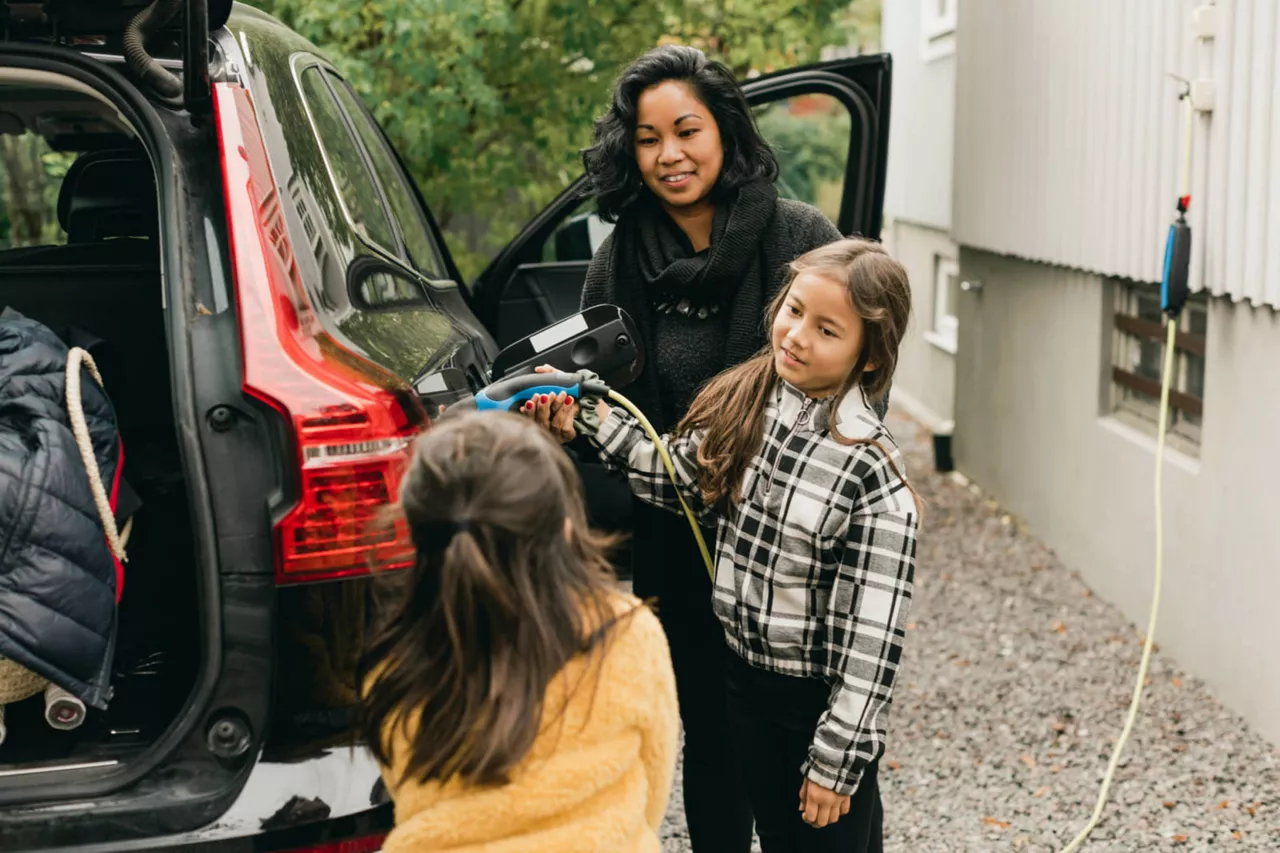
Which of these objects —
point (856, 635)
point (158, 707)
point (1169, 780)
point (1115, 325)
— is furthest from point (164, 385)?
point (1115, 325)

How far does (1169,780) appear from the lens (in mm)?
4254

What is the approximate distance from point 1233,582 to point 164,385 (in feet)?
10.9

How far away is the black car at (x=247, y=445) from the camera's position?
2.26 meters

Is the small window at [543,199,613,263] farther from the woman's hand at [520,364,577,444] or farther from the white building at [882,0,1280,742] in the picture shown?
the white building at [882,0,1280,742]

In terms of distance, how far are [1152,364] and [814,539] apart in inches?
155

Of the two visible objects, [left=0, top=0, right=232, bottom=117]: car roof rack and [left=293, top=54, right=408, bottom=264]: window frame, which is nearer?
[left=0, top=0, right=232, bottom=117]: car roof rack

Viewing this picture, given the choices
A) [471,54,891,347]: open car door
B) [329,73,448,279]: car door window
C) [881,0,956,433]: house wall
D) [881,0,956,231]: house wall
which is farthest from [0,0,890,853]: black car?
[881,0,956,433]: house wall

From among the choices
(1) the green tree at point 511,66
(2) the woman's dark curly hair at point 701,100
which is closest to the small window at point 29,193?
(1) the green tree at point 511,66

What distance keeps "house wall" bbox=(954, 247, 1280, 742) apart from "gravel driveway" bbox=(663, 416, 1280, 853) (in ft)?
0.56

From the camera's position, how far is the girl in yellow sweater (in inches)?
70.4

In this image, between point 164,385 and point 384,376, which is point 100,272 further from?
point 384,376

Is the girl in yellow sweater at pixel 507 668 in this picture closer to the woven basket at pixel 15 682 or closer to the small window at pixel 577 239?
the woven basket at pixel 15 682

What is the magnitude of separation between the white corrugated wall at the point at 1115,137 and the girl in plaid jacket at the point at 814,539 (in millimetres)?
2352

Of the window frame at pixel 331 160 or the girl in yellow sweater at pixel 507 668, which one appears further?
the window frame at pixel 331 160
